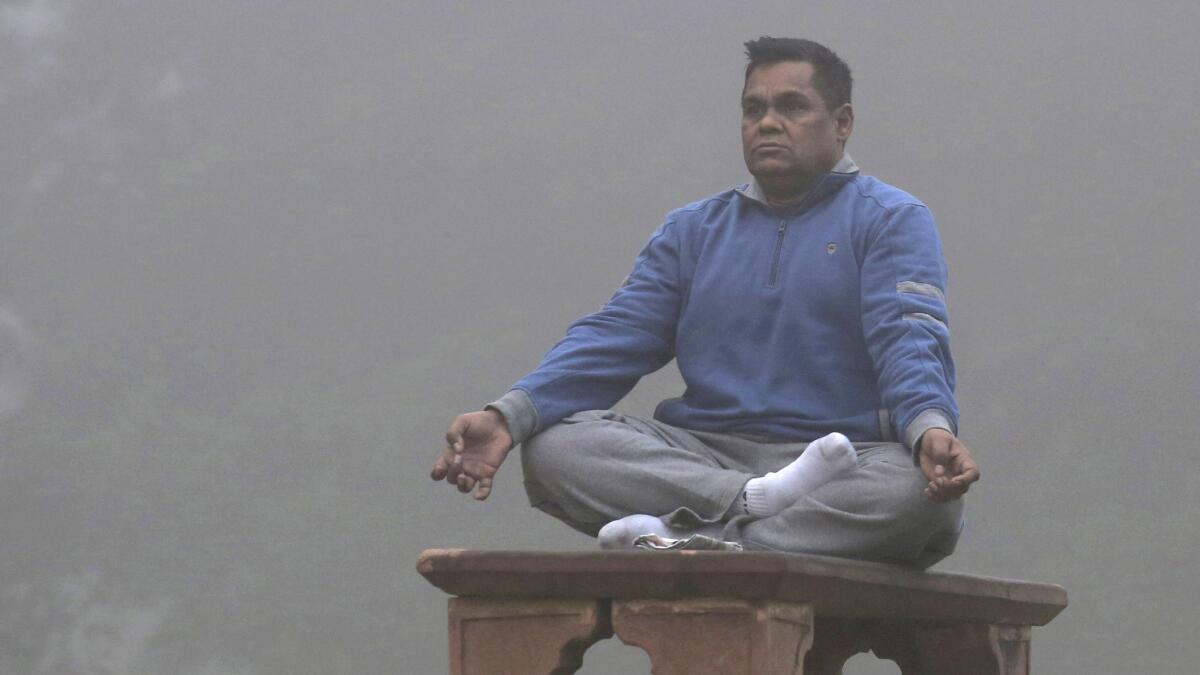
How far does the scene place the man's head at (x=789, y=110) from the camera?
2.98 meters

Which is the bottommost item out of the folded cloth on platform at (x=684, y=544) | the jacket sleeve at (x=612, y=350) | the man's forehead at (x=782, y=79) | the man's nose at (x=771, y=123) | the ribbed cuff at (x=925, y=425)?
the folded cloth on platform at (x=684, y=544)

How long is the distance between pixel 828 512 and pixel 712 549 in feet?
0.73

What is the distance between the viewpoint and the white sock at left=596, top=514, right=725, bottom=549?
2.70 m

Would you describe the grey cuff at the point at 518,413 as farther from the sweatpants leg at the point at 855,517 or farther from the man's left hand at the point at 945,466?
the man's left hand at the point at 945,466

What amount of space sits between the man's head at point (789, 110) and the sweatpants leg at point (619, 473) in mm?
452

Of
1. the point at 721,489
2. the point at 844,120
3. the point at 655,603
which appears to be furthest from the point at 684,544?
the point at 844,120

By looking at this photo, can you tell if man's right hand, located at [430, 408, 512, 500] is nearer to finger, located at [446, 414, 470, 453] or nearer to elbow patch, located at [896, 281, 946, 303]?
finger, located at [446, 414, 470, 453]

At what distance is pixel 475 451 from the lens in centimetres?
285

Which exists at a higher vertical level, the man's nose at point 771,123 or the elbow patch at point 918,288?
the man's nose at point 771,123

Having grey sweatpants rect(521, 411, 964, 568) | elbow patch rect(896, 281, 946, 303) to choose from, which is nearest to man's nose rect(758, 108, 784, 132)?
elbow patch rect(896, 281, 946, 303)

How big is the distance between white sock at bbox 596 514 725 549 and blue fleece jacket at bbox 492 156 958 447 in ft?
0.82

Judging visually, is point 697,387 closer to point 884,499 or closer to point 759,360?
point 759,360

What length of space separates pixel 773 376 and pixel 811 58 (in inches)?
19.8

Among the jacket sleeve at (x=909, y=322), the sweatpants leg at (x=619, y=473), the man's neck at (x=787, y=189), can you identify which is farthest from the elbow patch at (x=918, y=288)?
the sweatpants leg at (x=619, y=473)
